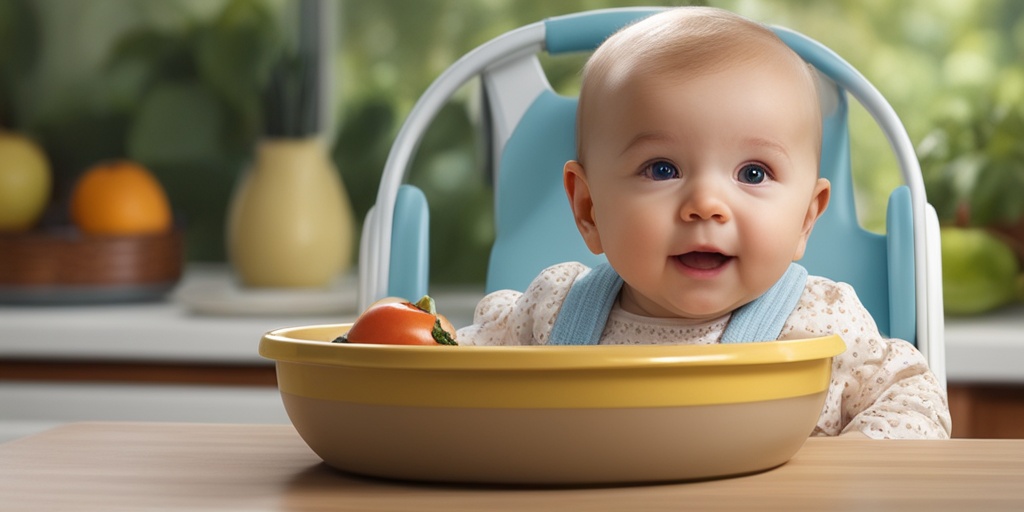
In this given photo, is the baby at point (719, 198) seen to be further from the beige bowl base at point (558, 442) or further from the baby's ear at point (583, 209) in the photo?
the beige bowl base at point (558, 442)

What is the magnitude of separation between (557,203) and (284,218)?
93 centimetres

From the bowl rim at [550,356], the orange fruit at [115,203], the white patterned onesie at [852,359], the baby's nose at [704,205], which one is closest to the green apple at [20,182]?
the orange fruit at [115,203]

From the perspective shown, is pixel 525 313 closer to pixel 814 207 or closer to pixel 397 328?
pixel 814 207

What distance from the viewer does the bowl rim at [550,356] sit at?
1.71 ft

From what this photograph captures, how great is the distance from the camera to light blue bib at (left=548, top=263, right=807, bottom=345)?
97 cm

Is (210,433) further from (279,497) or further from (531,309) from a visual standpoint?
(531,309)

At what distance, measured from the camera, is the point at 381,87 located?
91.7 inches

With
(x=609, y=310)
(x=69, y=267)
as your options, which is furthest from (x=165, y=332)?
(x=609, y=310)

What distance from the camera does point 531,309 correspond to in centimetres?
114

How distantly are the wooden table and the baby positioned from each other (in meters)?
0.23

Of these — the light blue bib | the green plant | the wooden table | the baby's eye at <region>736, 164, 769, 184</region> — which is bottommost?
the wooden table

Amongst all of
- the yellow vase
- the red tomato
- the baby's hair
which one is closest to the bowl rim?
the red tomato

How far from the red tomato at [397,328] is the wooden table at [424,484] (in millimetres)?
79

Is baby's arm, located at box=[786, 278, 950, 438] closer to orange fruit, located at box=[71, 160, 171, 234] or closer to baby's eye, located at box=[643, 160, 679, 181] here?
baby's eye, located at box=[643, 160, 679, 181]
